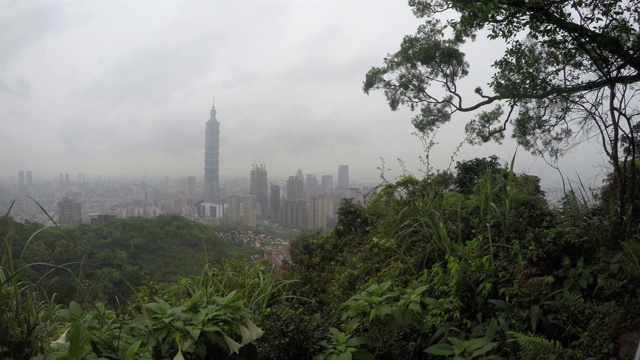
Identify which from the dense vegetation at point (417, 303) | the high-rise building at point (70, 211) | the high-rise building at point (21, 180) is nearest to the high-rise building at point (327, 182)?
the dense vegetation at point (417, 303)

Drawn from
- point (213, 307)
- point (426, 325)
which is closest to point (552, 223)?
point (426, 325)

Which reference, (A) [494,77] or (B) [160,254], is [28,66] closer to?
(B) [160,254]

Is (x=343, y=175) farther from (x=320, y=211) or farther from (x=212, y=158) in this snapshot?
(x=212, y=158)

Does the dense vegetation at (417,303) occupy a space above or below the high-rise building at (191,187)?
below

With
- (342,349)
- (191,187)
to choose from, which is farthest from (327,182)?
(342,349)

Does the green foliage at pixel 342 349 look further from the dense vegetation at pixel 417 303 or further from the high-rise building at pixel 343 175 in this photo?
the high-rise building at pixel 343 175
